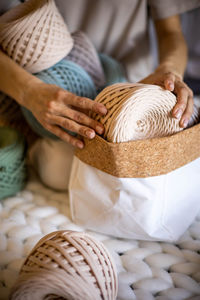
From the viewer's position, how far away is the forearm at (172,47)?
0.63 metres

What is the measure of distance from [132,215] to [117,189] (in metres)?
0.05

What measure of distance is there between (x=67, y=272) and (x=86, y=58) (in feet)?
1.45

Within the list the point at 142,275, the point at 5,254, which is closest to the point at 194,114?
the point at 142,275

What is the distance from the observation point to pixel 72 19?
0.77 m

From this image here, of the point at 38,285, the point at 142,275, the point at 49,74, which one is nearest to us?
the point at 38,285

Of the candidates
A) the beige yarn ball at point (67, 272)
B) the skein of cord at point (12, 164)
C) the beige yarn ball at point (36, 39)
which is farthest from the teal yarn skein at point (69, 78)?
the beige yarn ball at point (67, 272)

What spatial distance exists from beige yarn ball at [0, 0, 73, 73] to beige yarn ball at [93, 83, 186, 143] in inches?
6.5

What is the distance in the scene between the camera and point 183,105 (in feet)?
1.45

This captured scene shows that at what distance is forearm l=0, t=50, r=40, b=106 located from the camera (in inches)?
20.6

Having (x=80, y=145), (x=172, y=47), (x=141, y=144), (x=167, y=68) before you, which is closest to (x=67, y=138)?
(x=80, y=145)

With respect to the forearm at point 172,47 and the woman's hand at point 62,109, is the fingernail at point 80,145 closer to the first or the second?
the woman's hand at point 62,109

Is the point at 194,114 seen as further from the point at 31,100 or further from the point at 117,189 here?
the point at 31,100

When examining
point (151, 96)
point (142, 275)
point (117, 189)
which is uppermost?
point (151, 96)

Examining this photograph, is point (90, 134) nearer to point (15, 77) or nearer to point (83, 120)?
point (83, 120)
